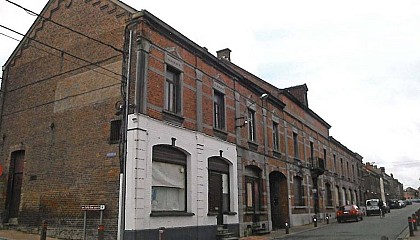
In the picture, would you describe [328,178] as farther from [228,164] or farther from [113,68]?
[113,68]

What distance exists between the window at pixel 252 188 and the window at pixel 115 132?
9023 millimetres

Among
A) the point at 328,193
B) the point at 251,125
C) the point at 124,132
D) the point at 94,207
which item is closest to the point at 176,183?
the point at 124,132

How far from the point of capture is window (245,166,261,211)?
20.9 metres

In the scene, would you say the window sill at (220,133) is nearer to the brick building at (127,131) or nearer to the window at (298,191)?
the brick building at (127,131)

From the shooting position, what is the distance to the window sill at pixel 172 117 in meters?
15.1

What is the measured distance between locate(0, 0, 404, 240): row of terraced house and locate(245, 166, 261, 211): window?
0.06 meters

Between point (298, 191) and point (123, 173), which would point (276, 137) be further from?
point (123, 173)

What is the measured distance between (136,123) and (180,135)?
101 inches

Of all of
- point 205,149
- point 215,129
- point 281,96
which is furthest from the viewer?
point 281,96

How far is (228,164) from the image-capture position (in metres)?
19.3

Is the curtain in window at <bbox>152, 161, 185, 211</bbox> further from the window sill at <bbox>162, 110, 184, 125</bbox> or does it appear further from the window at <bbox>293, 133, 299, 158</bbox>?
the window at <bbox>293, 133, 299, 158</bbox>

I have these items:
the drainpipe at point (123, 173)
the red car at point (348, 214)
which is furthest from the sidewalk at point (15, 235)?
the red car at point (348, 214)

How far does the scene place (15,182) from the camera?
17.7 meters

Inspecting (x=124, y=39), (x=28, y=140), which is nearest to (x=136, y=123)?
(x=124, y=39)
